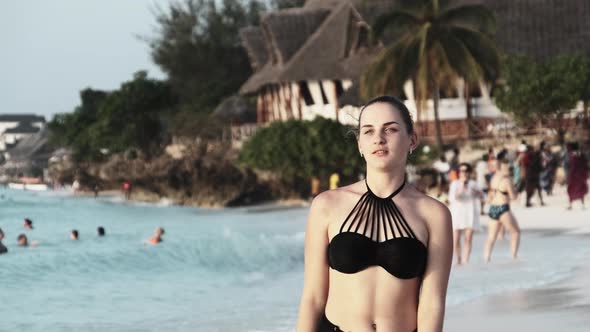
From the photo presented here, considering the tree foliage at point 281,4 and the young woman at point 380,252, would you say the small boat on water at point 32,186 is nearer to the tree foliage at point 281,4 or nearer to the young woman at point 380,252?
the tree foliage at point 281,4

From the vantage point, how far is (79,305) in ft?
57.7

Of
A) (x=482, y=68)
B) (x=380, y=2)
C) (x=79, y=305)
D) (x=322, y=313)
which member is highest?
(x=380, y=2)

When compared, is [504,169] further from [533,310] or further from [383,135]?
[383,135]

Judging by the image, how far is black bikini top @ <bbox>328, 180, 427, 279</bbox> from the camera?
3486 millimetres

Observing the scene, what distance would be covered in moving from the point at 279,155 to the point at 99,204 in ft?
62.5

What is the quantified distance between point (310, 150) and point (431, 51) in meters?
5.39

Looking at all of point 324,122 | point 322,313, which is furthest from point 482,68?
point 322,313

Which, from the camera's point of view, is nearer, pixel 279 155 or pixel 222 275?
pixel 222 275

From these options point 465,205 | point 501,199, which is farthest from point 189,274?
point 501,199

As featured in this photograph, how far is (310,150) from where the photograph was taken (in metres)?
37.2

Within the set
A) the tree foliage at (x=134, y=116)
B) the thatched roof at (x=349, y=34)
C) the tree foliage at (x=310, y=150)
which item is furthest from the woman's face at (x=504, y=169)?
the tree foliage at (x=134, y=116)

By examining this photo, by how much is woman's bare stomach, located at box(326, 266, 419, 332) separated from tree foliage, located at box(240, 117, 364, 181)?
32.9 meters

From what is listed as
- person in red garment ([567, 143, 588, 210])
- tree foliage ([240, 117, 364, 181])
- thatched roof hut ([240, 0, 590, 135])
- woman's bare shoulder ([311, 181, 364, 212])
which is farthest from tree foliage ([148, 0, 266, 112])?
woman's bare shoulder ([311, 181, 364, 212])

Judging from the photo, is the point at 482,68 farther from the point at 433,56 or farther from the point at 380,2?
the point at 380,2
